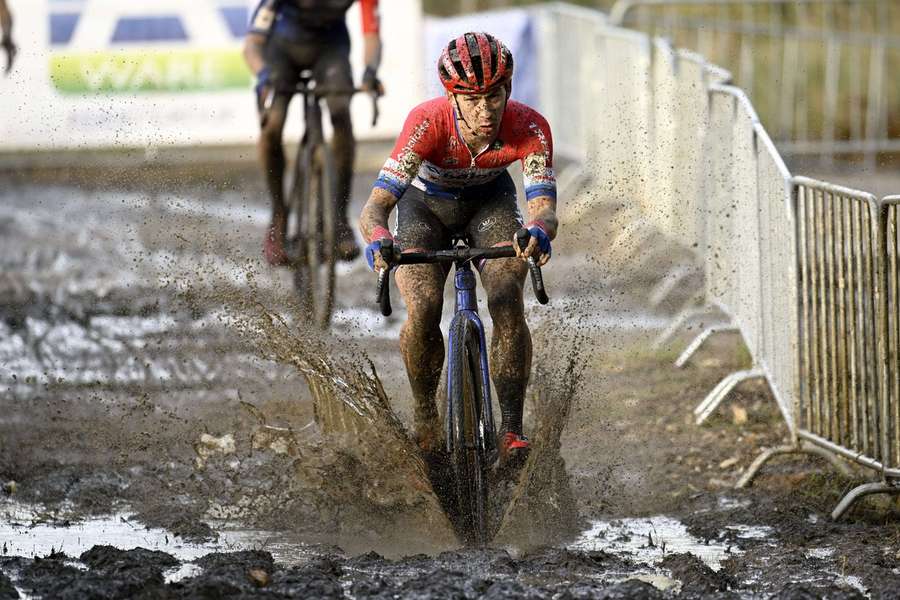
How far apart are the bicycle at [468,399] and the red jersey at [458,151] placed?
485 mm

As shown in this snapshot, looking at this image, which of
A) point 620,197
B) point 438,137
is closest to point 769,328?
point 438,137

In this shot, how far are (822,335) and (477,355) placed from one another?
5.90 ft

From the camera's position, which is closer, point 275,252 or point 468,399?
point 468,399

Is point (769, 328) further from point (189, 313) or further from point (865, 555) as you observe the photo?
point (189, 313)

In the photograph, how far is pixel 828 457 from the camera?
25.7 ft

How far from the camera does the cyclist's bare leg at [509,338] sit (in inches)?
273

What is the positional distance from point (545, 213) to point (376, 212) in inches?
27.7

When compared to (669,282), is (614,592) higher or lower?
higher

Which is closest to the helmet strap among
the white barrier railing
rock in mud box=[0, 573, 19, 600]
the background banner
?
the white barrier railing

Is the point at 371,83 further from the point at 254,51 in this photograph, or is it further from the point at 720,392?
the point at 720,392

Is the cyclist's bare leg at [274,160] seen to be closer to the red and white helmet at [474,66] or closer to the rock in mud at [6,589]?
the red and white helmet at [474,66]

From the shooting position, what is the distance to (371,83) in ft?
37.2

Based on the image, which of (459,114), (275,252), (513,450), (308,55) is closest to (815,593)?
(513,450)

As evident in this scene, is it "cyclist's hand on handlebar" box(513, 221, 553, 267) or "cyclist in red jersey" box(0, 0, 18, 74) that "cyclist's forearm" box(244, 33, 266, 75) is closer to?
"cyclist in red jersey" box(0, 0, 18, 74)
